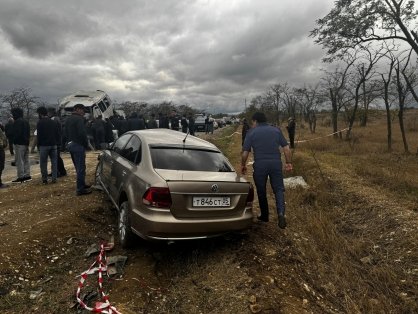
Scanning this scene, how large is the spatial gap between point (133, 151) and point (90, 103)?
15718 millimetres

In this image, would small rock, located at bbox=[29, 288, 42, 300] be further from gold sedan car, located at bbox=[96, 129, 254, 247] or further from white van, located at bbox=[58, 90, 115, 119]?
white van, located at bbox=[58, 90, 115, 119]

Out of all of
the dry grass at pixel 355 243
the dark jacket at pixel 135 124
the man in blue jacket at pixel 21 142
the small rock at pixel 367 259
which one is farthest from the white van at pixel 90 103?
the small rock at pixel 367 259

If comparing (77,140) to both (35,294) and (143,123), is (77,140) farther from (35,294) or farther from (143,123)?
(143,123)

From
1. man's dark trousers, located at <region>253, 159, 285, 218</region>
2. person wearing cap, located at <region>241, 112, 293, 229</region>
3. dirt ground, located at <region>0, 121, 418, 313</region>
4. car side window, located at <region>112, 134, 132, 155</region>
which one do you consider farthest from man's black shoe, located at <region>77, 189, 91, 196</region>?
man's dark trousers, located at <region>253, 159, 285, 218</region>

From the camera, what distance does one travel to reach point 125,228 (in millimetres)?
4652

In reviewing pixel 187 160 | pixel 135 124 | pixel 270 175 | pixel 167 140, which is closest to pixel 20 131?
pixel 167 140

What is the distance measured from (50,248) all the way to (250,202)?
2.81 meters

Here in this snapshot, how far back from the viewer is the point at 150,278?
4133 mm

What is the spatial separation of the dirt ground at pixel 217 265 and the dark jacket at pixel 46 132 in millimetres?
1829

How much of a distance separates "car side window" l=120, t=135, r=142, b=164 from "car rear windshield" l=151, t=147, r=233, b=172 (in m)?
0.27

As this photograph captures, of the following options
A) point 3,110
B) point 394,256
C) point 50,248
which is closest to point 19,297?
point 50,248

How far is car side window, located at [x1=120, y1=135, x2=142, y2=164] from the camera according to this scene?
489cm

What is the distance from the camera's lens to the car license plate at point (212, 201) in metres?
4.17

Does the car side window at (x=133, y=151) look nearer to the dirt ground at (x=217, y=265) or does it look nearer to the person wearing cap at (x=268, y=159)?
the dirt ground at (x=217, y=265)
